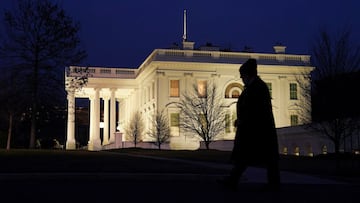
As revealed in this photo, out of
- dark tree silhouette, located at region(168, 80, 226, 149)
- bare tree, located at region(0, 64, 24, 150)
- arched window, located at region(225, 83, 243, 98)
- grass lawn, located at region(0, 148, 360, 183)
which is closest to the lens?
grass lawn, located at region(0, 148, 360, 183)

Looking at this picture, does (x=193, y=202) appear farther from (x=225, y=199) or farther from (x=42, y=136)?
(x=42, y=136)

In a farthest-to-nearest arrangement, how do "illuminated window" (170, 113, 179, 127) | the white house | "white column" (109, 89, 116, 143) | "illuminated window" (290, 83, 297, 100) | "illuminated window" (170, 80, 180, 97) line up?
"white column" (109, 89, 116, 143) < "illuminated window" (290, 83, 297, 100) < "illuminated window" (170, 80, 180, 97) < the white house < "illuminated window" (170, 113, 179, 127)

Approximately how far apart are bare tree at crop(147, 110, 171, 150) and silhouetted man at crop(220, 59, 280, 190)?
1945 inches

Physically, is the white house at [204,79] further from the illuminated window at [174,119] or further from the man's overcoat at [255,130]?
the man's overcoat at [255,130]

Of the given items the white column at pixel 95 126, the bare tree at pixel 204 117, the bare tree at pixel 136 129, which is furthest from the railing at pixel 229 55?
the white column at pixel 95 126

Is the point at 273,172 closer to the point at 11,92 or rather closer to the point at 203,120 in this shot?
the point at 11,92

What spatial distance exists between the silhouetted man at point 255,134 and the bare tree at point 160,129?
49396mm

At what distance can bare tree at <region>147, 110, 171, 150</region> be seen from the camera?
5949 centimetres

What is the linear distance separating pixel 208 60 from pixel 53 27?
1382 inches

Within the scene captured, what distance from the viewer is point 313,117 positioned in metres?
31.7

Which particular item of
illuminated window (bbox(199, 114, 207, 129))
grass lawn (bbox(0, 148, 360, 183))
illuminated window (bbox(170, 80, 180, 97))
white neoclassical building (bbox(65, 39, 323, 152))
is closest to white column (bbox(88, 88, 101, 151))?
white neoclassical building (bbox(65, 39, 323, 152))

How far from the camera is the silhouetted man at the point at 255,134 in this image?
830 centimetres

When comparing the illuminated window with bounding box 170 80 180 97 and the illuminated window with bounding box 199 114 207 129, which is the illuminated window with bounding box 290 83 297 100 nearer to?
the illuminated window with bounding box 170 80 180 97

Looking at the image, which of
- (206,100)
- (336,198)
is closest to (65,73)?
(206,100)
